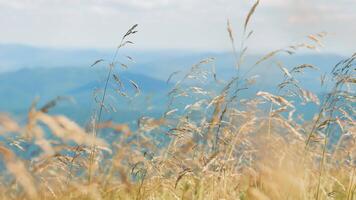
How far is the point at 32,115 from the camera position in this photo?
1.77 meters

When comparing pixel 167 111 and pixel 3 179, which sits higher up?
pixel 167 111

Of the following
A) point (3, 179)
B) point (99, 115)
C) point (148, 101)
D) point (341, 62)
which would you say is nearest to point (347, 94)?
point (341, 62)

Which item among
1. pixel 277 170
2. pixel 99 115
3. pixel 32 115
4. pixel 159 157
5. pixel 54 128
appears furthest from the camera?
pixel 159 157

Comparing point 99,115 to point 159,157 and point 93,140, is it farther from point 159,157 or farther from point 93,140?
point 93,140

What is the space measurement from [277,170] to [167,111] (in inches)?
64.9

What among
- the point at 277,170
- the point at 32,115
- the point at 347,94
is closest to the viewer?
the point at 32,115

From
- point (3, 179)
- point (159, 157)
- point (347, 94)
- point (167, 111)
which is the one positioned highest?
point (347, 94)

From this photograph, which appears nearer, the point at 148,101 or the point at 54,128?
the point at 54,128

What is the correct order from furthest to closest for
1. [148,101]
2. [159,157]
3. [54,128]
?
1. [148,101]
2. [159,157]
3. [54,128]

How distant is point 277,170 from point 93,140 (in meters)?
0.98

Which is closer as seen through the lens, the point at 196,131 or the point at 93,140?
the point at 93,140

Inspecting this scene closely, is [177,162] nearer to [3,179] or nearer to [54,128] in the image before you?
[3,179]

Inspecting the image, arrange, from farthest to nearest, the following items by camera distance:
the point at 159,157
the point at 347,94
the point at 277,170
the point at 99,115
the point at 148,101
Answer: the point at 148,101 < the point at 159,157 < the point at 99,115 < the point at 347,94 < the point at 277,170

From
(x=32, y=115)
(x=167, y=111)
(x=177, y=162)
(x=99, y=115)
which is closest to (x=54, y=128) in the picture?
(x=32, y=115)
